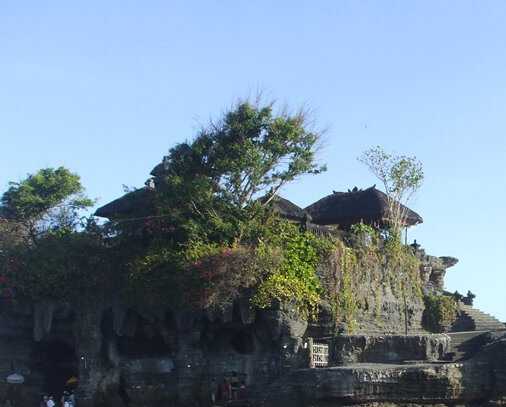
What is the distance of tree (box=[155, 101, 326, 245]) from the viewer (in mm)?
27469

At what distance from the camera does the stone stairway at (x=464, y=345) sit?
24.3 metres

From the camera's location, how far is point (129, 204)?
99.3ft

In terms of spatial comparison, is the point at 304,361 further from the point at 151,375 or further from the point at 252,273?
the point at 151,375

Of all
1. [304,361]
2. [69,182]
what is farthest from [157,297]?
[69,182]

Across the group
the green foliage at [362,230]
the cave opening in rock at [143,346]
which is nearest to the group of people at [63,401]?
the cave opening in rock at [143,346]

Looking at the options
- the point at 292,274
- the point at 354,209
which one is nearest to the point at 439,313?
the point at 354,209

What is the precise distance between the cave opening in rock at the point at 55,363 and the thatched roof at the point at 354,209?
11482 mm

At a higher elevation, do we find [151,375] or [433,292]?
[433,292]

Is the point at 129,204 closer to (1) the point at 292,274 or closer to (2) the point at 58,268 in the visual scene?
(2) the point at 58,268

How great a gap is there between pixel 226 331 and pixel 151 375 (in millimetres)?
2827

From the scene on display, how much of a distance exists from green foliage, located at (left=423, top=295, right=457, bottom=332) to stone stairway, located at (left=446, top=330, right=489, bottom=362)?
2.24 metres

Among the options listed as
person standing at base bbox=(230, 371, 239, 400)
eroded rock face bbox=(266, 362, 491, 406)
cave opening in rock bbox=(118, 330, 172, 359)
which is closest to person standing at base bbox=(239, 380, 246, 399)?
person standing at base bbox=(230, 371, 239, 400)

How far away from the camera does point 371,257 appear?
2956 centimetres

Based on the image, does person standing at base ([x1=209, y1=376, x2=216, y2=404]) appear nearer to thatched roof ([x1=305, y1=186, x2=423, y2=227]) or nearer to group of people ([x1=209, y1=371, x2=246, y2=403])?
group of people ([x1=209, y1=371, x2=246, y2=403])
